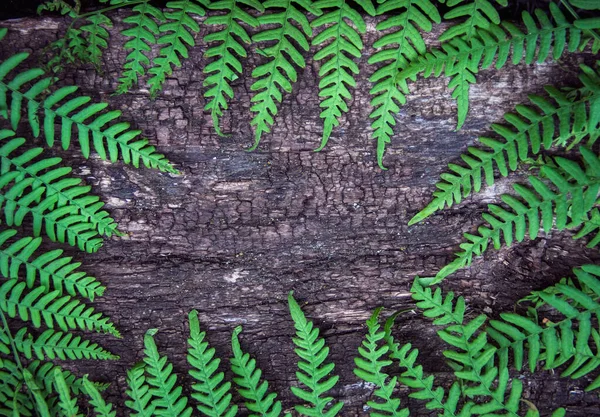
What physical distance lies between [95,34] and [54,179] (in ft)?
2.51

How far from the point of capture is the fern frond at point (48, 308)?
2.21 metres

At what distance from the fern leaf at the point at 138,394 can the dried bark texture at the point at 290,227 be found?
0.19 meters

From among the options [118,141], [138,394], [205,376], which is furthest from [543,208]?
[138,394]

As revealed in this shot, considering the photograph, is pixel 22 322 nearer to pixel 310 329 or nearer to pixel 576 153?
pixel 310 329

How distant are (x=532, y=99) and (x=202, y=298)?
201cm

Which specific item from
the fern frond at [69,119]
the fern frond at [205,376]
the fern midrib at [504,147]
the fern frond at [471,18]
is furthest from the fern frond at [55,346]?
the fern frond at [471,18]

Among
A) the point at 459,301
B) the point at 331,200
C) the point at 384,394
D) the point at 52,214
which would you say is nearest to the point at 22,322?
the point at 52,214

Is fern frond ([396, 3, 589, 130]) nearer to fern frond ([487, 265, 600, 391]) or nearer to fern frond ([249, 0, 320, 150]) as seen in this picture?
fern frond ([249, 0, 320, 150])

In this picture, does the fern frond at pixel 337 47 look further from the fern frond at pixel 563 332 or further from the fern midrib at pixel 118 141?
the fern frond at pixel 563 332

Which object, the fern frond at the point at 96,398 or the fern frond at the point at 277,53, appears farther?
the fern frond at the point at 96,398

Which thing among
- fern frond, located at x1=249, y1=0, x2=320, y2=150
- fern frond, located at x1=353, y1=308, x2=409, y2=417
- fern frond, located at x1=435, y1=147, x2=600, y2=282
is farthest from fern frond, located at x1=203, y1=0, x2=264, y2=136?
fern frond, located at x1=435, y1=147, x2=600, y2=282

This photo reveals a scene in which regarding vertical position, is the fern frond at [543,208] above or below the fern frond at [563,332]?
above

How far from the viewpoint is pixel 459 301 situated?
2.27m

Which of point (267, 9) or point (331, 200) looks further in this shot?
point (331, 200)
